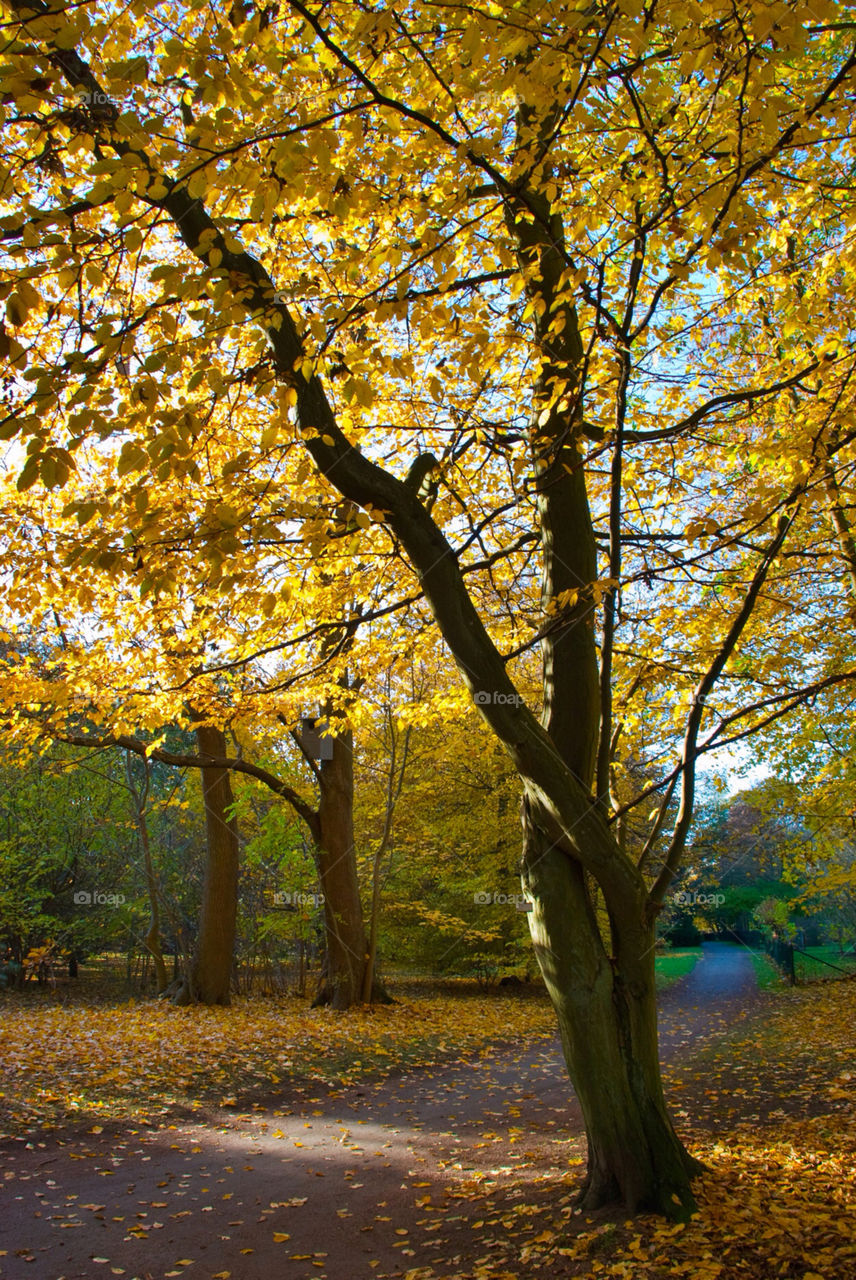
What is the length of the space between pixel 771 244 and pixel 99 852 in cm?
1740

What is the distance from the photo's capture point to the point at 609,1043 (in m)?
3.98

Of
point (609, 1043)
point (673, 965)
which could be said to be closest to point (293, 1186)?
A: point (609, 1043)

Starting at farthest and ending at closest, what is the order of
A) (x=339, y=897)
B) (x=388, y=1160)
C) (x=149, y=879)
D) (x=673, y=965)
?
(x=673, y=965) < (x=149, y=879) < (x=339, y=897) < (x=388, y=1160)

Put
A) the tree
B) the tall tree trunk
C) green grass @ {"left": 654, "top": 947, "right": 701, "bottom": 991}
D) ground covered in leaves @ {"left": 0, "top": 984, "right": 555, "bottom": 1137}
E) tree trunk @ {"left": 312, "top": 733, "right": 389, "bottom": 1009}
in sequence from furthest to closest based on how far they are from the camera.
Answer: green grass @ {"left": 654, "top": 947, "right": 701, "bottom": 991}
the tall tree trunk
tree trunk @ {"left": 312, "top": 733, "right": 389, "bottom": 1009}
ground covered in leaves @ {"left": 0, "top": 984, "right": 555, "bottom": 1137}
the tree

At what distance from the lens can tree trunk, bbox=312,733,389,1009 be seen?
1216 centimetres

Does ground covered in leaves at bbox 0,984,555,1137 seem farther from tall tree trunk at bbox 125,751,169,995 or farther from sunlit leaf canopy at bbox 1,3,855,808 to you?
sunlit leaf canopy at bbox 1,3,855,808

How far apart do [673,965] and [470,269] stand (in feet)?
95.9

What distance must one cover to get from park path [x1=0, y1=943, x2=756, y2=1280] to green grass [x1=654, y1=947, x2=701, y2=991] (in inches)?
601

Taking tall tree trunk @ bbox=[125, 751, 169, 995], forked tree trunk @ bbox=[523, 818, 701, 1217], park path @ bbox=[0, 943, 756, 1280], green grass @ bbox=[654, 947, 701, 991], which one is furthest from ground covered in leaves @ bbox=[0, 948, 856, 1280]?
green grass @ bbox=[654, 947, 701, 991]

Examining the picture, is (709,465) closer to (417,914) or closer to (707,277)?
(707,277)

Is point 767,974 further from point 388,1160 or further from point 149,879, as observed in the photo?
point 388,1160

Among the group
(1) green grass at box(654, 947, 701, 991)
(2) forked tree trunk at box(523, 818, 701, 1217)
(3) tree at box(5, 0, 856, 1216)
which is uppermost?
(3) tree at box(5, 0, 856, 1216)

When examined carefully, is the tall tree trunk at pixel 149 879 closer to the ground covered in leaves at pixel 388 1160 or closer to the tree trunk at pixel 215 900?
the tree trunk at pixel 215 900

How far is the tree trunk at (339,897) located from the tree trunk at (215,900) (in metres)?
1.60
